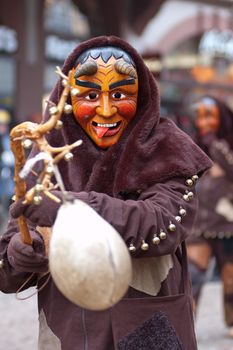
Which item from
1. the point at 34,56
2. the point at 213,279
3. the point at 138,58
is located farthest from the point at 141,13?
the point at 138,58

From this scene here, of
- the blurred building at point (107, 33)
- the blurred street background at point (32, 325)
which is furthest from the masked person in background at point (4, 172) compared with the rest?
the blurred street background at point (32, 325)

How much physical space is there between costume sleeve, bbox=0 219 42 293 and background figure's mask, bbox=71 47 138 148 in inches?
16.2

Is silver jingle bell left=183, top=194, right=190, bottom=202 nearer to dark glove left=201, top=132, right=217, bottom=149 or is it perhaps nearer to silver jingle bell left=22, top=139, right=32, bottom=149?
silver jingle bell left=22, top=139, right=32, bottom=149

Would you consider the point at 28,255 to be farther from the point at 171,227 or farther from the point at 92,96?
the point at 92,96

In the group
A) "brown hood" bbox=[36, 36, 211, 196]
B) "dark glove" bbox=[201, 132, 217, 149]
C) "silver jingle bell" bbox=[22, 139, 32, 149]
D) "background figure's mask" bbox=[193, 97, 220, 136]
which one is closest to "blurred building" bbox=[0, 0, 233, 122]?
"background figure's mask" bbox=[193, 97, 220, 136]

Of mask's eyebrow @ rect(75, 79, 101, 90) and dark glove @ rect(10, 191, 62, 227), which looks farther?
mask's eyebrow @ rect(75, 79, 101, 90)

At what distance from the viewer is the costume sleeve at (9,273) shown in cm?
242

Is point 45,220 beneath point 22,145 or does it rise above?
beneath

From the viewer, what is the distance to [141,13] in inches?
594

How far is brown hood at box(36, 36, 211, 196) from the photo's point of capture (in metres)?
2.39

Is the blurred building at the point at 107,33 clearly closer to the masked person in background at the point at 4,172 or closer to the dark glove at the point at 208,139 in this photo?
the masked person in background at the point at 4,172

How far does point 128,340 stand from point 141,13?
13322mm

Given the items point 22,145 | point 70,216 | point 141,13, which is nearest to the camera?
point 70,216

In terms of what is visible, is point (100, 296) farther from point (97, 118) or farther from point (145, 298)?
point (97, 118)
